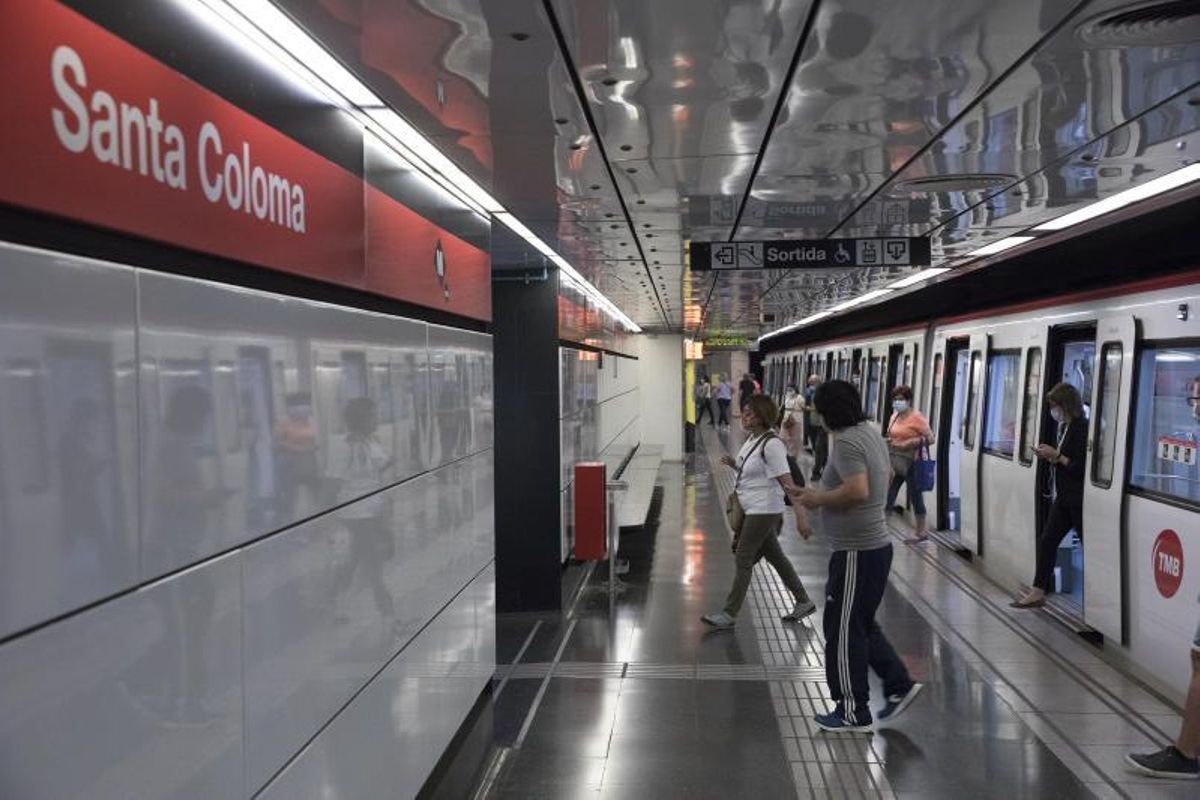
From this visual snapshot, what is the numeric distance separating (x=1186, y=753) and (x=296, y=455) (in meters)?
3.94

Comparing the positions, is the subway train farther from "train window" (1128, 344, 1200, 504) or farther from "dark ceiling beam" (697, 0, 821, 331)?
"dark ceiling beam" (697, 0, 821, 331)

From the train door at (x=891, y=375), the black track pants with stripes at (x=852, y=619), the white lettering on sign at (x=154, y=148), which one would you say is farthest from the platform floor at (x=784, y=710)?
the train door at (x=891, y=375)

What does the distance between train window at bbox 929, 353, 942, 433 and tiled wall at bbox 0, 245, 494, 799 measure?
859 cm

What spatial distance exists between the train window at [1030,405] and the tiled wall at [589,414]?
3.80 metres

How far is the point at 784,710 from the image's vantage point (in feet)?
17.4

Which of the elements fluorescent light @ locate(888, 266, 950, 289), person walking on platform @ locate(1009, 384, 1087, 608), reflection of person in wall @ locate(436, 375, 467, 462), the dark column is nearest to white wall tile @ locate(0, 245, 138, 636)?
reflection of person in wall @ locate(436, 375, 467, 462)

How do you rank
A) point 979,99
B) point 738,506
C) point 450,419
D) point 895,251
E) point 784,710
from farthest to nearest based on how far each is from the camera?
1. point 895,251
2. point 738,506
3. point 784,710
4. point 450,419
5. point 979,99

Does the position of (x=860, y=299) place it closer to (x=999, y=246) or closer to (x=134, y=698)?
(x=999, y=246)

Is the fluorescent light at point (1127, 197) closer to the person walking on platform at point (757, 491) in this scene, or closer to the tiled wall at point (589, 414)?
the person walking on platform at point (757, 491)

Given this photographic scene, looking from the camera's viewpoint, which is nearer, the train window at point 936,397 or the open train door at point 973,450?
the open train door at point 973,450

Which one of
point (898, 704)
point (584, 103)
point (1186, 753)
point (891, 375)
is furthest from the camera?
point (891, 375)

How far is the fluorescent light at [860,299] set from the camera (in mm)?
12664

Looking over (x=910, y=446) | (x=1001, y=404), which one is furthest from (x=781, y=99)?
(x=910, y=446)

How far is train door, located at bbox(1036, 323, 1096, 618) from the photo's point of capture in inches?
292
